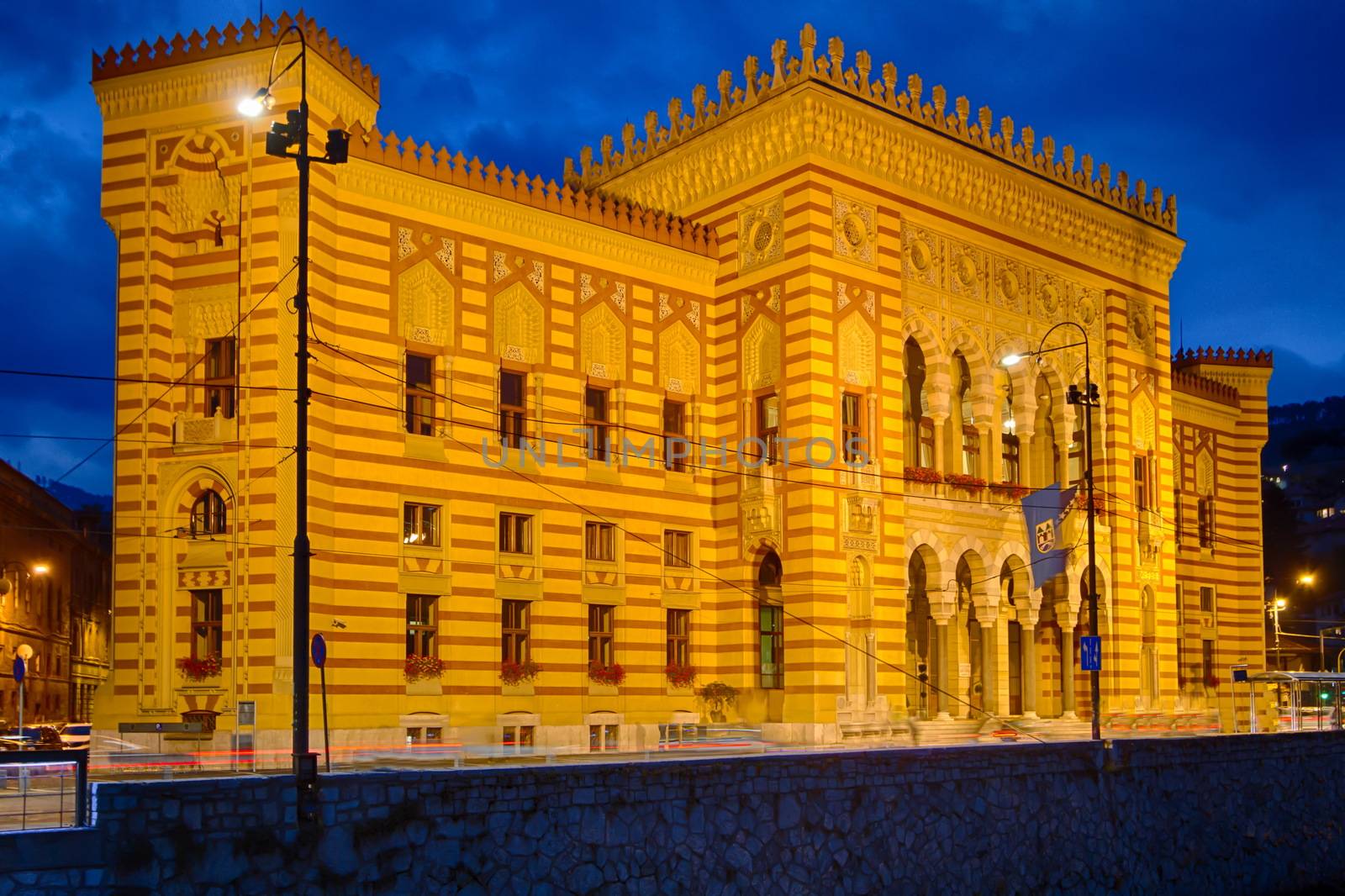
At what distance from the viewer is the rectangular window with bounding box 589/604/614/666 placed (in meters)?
38.0

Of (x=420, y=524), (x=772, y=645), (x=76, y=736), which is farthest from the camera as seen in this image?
(x=76, y=736)

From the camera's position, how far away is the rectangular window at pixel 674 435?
40.3 metres

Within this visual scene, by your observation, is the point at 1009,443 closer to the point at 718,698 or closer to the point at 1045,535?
the point at 1045,535

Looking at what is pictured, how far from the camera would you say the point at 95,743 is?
31656 millimetres

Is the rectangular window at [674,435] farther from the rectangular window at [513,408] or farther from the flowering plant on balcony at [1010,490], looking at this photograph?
the flowering plant on balcony at [1010,490]

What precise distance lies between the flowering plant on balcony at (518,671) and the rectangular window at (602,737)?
2319 millimetres

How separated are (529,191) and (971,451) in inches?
628

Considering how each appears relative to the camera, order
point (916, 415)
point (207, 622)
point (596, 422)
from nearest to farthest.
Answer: point (207, 622) → point (596, 422) → point (916, 415)

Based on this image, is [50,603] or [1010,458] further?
[50,603]

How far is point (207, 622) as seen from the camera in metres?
32.3

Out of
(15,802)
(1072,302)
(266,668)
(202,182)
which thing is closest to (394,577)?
(266,668)

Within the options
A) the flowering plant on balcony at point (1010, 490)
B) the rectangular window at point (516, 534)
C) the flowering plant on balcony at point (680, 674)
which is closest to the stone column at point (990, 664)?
the flowering plant on balcony at point (1010, 490)

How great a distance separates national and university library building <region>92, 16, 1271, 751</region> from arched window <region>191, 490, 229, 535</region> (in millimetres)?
90

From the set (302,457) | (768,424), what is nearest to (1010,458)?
(768,424)
